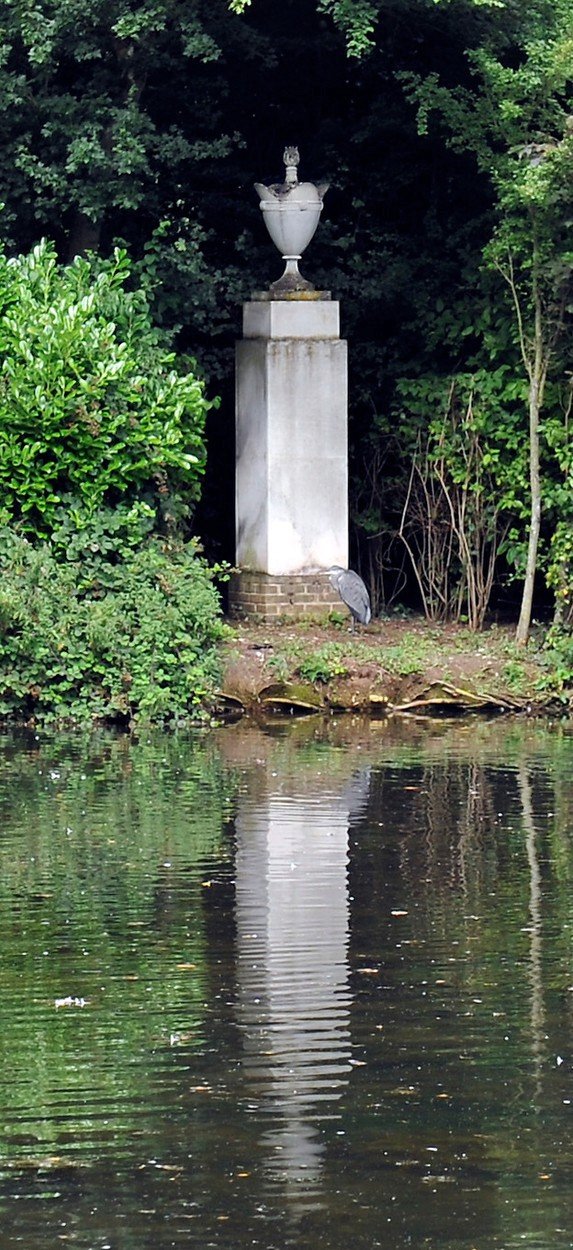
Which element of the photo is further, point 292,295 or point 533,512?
point 292,295

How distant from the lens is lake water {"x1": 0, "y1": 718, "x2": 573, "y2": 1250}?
5898mm

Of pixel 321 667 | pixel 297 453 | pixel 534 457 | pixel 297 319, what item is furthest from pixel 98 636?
pixel 534 457

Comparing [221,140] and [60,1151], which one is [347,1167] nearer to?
[60,1151]

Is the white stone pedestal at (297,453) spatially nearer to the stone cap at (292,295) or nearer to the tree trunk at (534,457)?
the stone cap at (292,295)

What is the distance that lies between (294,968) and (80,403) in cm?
670

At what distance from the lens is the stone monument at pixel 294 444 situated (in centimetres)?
1612

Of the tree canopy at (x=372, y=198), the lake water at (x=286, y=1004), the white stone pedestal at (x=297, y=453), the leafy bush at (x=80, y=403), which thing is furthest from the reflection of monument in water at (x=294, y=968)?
the tree canopy at (x=372, y=198)

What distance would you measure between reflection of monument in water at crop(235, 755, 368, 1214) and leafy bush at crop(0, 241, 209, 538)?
3.39 meters

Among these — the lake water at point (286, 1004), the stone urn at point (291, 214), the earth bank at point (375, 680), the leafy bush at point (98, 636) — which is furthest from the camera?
the stone urn at point (291, 214)

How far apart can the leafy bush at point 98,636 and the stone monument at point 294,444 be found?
6.07ft

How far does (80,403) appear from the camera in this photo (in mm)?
14148

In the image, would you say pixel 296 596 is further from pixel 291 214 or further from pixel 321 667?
pixel 291 214

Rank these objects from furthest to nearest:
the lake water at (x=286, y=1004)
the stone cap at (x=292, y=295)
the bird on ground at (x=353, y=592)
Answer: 1. the stone cap at (x=292, y=295)
2. the bird on ground at (x=353, y=592)
3. the lake water at (x=286, y=1004)

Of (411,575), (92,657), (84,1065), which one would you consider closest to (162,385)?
(92,657)
